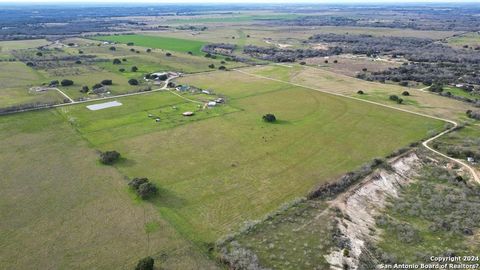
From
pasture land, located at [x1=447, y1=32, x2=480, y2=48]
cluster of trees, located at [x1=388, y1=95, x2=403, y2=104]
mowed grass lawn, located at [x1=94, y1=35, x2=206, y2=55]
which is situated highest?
pasture land, located at [x1=447, y1=32, x2=480, y2=48]

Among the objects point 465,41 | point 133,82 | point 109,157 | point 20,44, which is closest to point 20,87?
point 133,82

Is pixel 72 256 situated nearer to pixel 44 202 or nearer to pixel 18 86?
pixel 44 202

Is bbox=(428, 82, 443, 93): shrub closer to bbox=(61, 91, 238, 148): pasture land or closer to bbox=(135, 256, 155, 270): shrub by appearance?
bbox=(61, 91, 238, 148): pasture land

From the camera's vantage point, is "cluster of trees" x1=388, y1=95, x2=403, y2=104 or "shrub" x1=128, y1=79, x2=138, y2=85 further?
"shrub" x1=128, y1=79, x2=138, y2=85

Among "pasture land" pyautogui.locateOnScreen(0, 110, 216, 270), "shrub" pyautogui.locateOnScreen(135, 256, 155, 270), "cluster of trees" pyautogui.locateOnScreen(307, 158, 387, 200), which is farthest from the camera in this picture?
"cluster of trees" pyautogui.locateOnScreen(307, 158, 387, 200)

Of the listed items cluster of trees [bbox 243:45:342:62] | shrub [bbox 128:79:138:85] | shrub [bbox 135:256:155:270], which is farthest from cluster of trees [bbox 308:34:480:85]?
shrub [bbox 135:256:155:270]

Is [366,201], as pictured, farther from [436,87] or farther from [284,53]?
[284,53]

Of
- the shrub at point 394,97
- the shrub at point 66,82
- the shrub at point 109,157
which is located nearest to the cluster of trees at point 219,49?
the shrub at point 66,82
